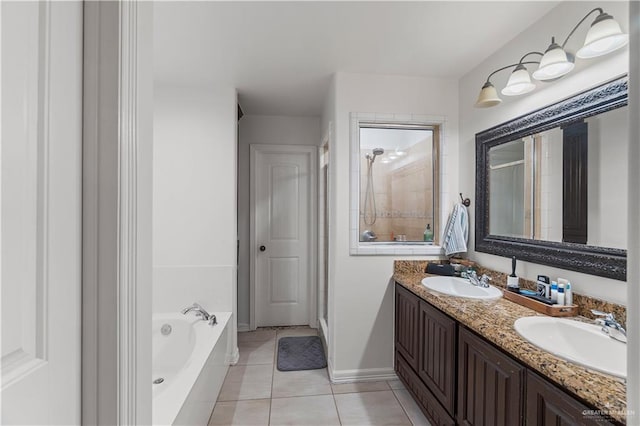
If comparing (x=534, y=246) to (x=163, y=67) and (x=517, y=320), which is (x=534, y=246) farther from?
(x=163, y=67)

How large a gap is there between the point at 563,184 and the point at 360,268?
4.75ft

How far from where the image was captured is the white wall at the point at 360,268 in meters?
2.53

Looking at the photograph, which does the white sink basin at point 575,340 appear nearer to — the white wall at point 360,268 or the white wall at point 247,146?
the white wall at point 360,268

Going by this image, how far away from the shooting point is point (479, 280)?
210 centimetres

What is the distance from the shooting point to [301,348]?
3.09 meters

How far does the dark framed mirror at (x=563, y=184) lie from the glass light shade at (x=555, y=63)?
16cm

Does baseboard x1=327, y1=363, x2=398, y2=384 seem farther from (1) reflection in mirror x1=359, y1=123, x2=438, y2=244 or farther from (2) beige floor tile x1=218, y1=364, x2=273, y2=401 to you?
(1) reflection in mirror x1=359, y1=123, x2=438, y2=244

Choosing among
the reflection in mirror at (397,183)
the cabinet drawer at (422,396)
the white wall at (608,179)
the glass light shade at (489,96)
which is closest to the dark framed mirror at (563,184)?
the white wall at (608,179)

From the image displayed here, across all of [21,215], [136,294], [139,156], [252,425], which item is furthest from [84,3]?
[252,425]

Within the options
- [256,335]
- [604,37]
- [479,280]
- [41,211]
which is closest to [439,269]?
[479,280]

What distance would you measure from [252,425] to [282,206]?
7.39 feet

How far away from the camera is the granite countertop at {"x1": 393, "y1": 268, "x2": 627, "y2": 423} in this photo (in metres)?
0.86

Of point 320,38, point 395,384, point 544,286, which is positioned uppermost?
point 320,38

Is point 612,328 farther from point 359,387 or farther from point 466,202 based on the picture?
point 359,387
